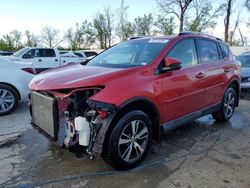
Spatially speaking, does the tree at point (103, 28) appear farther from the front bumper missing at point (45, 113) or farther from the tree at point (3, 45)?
the front bumper missing at point (45, 113)

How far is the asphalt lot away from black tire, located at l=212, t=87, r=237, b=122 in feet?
1.82

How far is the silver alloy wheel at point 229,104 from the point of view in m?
5.51

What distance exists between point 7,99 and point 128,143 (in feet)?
13.0

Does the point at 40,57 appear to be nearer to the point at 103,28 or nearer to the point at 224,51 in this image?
the point at 224,51

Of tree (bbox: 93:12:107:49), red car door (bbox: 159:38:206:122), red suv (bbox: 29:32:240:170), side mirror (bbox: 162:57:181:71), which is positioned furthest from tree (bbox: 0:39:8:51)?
side mirror (bbox: 162:57:181:71)

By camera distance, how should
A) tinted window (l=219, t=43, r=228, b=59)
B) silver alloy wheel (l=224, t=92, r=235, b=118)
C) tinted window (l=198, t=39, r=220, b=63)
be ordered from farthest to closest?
silver alloy wheel (l=224, t=92, r=235, b=118), tinted window (l=219, t=43, r=228, b=59), tinted window (l=198, t=39, r=220, b=63)

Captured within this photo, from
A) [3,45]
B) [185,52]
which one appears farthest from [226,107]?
[3,45]

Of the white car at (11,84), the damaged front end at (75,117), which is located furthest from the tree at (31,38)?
the damaged front end at (75,117)

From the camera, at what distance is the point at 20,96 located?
6.31 meters

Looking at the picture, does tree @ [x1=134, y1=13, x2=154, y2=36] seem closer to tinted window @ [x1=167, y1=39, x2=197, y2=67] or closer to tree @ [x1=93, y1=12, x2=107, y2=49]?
tree @ [x1=93, y1=12, x2=107, y2=49]

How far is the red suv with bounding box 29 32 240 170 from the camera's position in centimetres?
311

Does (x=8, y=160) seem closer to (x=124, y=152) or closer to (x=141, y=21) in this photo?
(x=124, y=152)

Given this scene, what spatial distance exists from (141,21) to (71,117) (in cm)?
3682

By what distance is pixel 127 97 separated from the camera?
10.5 feet
